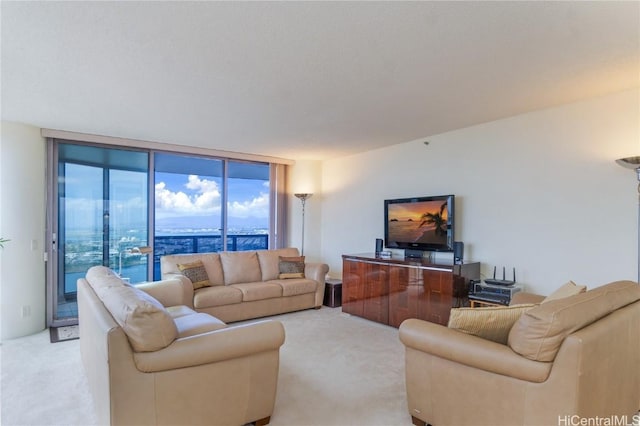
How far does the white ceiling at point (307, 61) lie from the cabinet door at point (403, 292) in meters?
1.77

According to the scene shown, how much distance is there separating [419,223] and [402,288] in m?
0.89

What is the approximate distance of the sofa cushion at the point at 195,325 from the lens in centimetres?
262

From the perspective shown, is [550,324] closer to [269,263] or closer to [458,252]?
[458,252]

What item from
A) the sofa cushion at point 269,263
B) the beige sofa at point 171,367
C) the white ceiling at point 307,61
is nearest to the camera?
the beige sofa at point 171,367

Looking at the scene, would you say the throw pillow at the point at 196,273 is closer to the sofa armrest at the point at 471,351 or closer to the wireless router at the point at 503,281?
the sofa armrest at the point at 471,351

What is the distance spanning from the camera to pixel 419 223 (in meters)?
4.56

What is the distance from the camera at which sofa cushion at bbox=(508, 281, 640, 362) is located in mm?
1660

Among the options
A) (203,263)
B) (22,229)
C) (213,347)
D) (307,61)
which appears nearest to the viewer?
(213,347)

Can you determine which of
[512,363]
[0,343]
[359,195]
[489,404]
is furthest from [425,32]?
[0,343]

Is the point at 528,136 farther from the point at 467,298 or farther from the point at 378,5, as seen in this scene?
the point at 378,5

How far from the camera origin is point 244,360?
6.79 ft

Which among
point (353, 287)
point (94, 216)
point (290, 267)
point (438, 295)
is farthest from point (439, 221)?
point (94, 216)

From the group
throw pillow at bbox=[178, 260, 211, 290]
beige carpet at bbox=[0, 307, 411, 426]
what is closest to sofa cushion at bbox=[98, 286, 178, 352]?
beige carpet at bbox=[0, 307, 411, 426]

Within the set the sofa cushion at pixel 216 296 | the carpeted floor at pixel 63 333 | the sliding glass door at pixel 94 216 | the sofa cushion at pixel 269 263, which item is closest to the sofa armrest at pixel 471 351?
the sofa cushion at pixel 216 296
